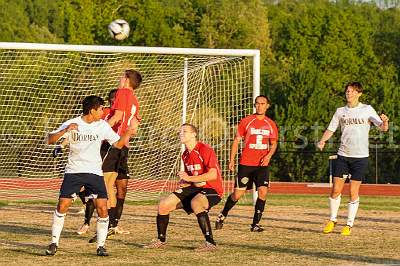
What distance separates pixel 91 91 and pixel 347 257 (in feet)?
41.6

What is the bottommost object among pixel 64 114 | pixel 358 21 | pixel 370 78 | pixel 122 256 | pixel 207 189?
pixel 122 256

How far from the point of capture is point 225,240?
13250 millimetres

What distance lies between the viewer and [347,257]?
11477mm

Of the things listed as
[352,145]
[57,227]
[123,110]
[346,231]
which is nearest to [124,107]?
[123,110]

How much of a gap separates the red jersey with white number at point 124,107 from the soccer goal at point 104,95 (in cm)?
691

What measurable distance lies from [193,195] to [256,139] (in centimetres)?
314

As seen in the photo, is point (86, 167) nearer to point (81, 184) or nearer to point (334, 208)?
point (81, 184)

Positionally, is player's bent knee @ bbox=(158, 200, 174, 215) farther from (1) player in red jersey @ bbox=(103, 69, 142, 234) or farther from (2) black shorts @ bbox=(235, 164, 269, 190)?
(2) black shorts @ bbox=(235, 164, 269, 190)

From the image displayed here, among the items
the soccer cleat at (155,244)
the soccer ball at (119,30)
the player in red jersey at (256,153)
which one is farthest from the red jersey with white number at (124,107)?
the soccer ball at (119,30)

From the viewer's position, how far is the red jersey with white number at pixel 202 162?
1218 cm

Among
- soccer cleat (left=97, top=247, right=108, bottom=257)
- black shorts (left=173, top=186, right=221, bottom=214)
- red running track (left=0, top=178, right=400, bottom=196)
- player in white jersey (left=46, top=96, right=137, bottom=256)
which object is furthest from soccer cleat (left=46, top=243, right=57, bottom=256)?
red running track (left=0, top=178, right=400, bottom=196)

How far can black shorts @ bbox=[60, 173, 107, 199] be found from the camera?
11.5 meters

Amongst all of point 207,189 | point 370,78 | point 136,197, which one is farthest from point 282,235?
point 370,78

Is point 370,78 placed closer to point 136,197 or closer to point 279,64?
point 279,64
